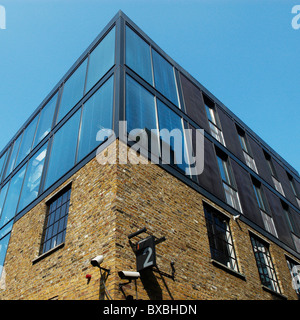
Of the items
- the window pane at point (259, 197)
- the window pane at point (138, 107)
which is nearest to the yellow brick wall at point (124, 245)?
the window pane at point (138, 107)

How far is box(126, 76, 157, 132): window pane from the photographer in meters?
9.18

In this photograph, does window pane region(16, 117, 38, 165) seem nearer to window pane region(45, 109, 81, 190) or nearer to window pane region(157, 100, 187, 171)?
window pane region(45, 109, 81, 190)

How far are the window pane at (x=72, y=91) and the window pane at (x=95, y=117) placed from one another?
155 centimetres

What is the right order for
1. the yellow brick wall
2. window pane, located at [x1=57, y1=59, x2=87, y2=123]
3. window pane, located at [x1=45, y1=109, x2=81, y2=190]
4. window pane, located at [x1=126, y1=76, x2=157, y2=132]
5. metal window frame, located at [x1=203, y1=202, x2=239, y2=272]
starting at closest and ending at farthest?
the yellow brick wall, window pane, located at [x1=126, y1=76, x2=157, y2=132], metal window frame, located at [x1=203, y1=202, x2=239, y2=272], window pane, located at [x1=45, y1=109, x2=81, y2=190], window pane, located at [x1=57, y1=59, x2=87, y2=123]

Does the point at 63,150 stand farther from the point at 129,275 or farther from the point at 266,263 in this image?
the point at 266,263

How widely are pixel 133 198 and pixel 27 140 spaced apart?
31.2 feet

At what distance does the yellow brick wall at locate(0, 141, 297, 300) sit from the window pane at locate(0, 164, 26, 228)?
2.64 meters

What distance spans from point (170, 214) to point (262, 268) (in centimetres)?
500

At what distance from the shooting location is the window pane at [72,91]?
12153 mm

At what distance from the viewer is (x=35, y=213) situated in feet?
34.6

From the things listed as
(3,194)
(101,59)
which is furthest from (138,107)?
(3,194)

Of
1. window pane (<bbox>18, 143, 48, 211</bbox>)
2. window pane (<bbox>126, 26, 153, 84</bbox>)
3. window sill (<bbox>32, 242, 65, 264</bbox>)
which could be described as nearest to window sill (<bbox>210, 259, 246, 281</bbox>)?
window sill (<bbox>32, 242, 65, 264</bbox>)

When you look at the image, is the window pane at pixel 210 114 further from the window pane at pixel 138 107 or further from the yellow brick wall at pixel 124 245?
the yellow brick wall at pixel 124 245
